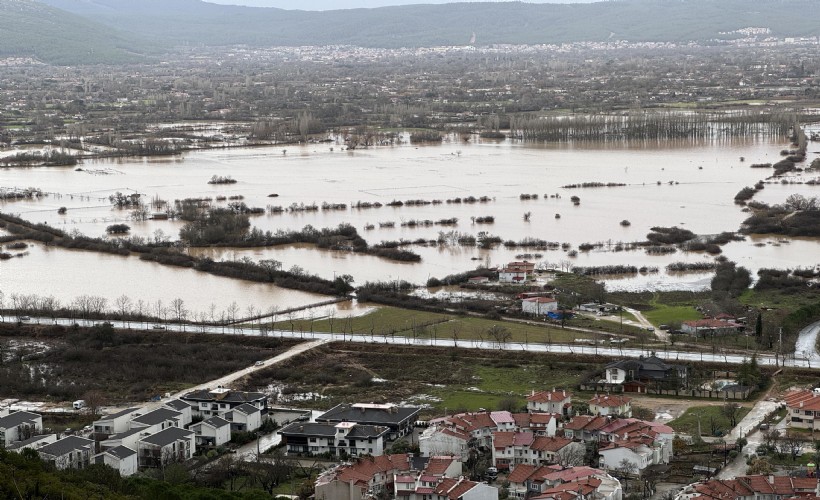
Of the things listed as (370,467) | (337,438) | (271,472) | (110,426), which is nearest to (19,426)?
(110,426)

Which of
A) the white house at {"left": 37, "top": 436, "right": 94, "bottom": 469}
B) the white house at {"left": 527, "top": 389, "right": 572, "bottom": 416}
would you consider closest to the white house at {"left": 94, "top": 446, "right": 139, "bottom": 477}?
the white house at {"left": 37, "top": 436, "right": 94, "bottom": 469}

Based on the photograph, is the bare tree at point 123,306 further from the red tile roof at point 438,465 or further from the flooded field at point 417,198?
the red tile roof at point 438,465

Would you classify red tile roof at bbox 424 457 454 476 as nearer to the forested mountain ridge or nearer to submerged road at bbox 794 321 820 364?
submerged road at bbox 794 321 820 364

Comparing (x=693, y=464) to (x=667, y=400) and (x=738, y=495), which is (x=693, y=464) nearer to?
(x=738, y=495)

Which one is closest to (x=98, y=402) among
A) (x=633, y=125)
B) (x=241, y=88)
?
(x=633, y=125)

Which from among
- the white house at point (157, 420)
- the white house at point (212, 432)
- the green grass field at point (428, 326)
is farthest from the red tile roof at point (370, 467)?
the green grass field at point (428, 326)
